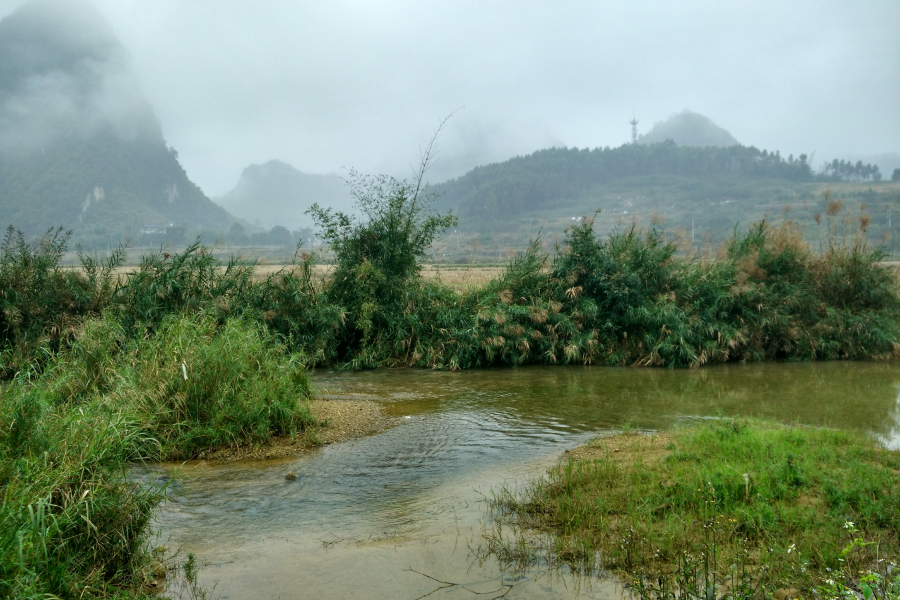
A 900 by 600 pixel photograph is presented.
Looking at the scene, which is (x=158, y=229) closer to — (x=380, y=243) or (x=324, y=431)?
(x=380, y=243)

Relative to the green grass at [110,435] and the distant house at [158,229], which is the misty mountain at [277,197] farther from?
the green grass at [110,435]

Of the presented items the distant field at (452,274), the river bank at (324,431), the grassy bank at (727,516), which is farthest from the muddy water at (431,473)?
the distant field at (452,274)

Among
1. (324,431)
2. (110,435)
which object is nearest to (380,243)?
(324,431)

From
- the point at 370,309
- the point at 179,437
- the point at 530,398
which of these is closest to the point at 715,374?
the point at 530,398

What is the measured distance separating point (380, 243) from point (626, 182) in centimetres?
10237

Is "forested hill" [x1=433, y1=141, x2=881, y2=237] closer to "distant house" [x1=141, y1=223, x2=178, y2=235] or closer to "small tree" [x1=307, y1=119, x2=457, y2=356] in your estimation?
"distant house" [x1=141, y1=223, x2=178, y2=235]

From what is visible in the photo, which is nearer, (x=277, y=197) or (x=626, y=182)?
(x=626, y=182)

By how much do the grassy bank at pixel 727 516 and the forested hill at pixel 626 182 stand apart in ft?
261

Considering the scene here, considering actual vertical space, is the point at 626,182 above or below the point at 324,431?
above

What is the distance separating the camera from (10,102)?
11944 cm

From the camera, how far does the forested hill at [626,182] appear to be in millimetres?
91312

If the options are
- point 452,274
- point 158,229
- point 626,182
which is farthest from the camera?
point 626,182

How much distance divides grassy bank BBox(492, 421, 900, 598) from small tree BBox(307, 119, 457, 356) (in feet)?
26.6

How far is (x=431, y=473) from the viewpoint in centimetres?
618
